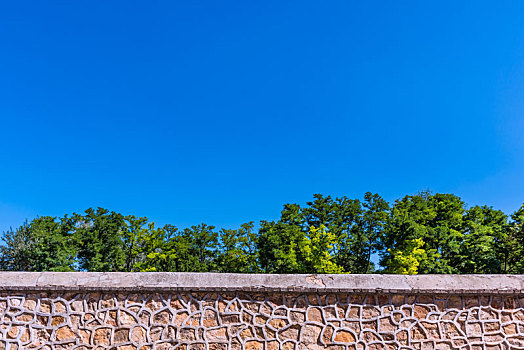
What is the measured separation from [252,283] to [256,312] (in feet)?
1.39

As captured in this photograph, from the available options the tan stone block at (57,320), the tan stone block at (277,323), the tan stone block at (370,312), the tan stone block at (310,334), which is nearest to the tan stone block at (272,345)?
the tan stone block at (277,323)

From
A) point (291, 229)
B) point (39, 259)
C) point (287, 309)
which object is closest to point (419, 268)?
point (291, 229)

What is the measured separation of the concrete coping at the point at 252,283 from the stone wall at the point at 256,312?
15 millimetres

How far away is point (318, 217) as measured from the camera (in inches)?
982

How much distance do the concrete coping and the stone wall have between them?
0.01 m

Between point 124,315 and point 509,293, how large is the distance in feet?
18.8

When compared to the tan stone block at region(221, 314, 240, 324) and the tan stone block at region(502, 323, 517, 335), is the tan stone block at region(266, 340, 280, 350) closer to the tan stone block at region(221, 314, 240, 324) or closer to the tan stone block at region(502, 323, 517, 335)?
the tan stone block at region(221, 314, 240, 324)

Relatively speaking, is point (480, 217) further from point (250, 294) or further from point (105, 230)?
point (105, 230)

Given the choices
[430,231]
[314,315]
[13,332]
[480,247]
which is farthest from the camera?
[430,231]

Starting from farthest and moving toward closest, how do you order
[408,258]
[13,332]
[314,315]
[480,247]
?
[480,247], [408,258], [314,315], [13,332]

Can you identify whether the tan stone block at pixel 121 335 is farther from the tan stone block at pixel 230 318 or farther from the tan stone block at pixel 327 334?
the tan stone block at pixel 327 334

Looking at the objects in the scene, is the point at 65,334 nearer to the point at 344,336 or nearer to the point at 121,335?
the point at 121,335

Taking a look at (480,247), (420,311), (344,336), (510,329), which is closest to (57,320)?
(344,336)

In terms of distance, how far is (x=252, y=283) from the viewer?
5.09m
